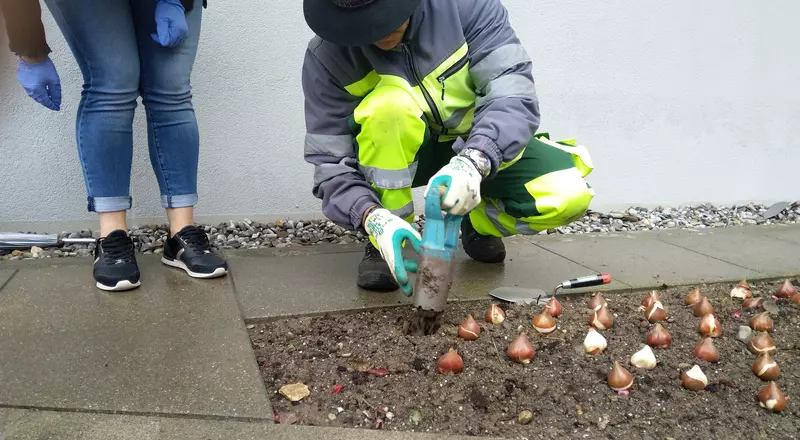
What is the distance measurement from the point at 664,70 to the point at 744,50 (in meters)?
0.68

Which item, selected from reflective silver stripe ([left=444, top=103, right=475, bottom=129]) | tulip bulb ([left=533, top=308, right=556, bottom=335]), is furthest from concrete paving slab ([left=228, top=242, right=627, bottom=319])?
reflective silver stripe ([left=444, top=103, right=475, bottom=129])

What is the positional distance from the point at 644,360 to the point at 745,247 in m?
1.96

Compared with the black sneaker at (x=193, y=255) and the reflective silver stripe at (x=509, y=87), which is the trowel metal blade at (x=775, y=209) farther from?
the black sneaker at (x=193, y=255)

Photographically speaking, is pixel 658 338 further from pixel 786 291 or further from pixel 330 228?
pixel 330 228

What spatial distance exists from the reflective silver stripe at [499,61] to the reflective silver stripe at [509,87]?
0.04 m

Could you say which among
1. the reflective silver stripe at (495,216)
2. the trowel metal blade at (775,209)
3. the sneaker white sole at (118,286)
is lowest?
the trowel metal blade at (775,209)

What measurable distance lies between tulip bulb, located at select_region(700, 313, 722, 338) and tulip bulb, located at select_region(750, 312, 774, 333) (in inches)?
5.1

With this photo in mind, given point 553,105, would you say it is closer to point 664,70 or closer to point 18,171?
point 664,70

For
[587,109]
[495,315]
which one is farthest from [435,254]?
[587,109]

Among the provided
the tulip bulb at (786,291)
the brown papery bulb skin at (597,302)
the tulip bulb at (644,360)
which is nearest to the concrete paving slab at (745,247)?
the tulip bulb at (786,291)

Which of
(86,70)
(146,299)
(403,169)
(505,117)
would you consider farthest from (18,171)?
(505,117)

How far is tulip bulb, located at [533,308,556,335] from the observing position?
201 cm

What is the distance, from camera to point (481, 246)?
2.75 m

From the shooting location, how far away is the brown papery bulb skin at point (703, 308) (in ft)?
7.20
